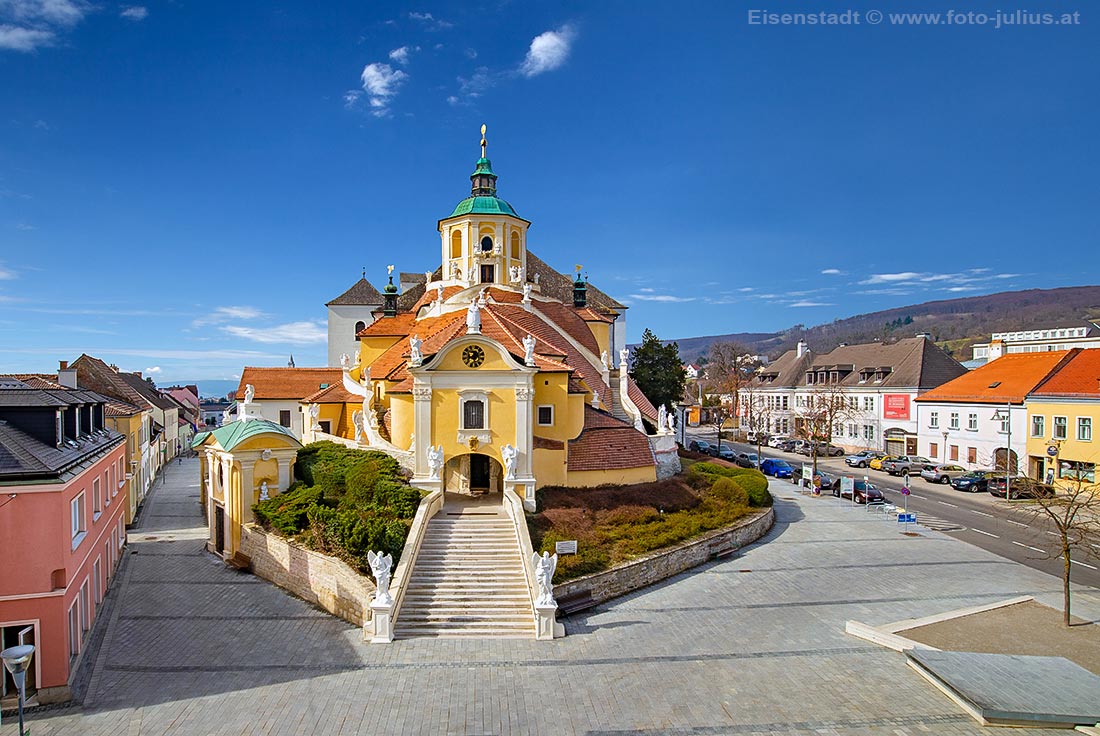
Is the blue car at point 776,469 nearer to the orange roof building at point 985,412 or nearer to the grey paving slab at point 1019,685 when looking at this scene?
the orange roof building at point 985,412

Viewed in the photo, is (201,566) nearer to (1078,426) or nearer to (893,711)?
(893,711)

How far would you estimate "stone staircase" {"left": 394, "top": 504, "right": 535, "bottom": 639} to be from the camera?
64.6 ft

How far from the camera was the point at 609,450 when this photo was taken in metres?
30.6

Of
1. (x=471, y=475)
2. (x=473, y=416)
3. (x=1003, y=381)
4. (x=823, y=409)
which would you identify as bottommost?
(x=471, y=475)

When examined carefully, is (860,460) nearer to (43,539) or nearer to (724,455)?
(724,455)

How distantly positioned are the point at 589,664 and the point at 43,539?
43.3 feet

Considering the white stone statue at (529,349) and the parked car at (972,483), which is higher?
the white stone statue at (529,349)

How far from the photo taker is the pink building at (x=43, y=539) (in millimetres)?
15273

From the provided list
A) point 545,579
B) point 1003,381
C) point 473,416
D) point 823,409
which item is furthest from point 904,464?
point 545,579

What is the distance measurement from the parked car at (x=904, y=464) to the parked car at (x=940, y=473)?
3.73ft

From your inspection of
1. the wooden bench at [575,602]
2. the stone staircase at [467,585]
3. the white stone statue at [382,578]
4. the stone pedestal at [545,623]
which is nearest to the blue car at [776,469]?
the stone staircase at [467,585]

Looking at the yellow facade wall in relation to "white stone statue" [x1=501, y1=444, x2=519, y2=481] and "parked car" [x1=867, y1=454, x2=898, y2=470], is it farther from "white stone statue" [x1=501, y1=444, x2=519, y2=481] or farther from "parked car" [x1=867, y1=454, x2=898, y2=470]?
"white stone statue" [x1=501, y1=444, x2=519, y2=481]

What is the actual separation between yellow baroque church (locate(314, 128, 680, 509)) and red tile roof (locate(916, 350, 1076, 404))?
25838 millimetres


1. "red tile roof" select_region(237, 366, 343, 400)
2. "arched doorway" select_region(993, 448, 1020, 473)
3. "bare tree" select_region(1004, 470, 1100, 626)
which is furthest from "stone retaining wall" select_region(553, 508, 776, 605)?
"red tile roof" select_region(237, 366, 343, 400)
